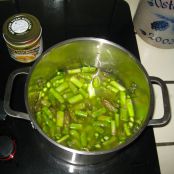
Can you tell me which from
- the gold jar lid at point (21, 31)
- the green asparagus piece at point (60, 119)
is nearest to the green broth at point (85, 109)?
the green asparagus piece at point (60, 119)

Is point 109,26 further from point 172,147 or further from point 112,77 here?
point 172,147

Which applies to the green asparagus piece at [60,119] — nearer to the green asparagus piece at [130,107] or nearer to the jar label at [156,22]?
the green asparagus piece at [130,107]

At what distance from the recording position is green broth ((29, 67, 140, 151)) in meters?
0.73

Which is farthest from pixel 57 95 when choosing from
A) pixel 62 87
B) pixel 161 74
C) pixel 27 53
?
pixel 161 74

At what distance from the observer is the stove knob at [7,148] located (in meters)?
0.66

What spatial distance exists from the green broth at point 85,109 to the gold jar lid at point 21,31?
0.36 ft

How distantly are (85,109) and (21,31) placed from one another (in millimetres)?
246

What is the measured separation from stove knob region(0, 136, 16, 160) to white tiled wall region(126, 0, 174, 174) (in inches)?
13.8

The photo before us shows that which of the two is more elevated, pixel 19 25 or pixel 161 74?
pixel 19 25

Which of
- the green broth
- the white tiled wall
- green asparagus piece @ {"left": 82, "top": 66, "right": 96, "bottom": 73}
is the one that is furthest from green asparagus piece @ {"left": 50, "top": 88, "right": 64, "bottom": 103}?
the white tiled wall

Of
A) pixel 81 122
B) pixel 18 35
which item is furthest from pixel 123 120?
pixel 18 35

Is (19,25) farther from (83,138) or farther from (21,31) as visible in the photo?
(83,138)

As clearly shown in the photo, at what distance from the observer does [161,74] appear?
848 millimetres

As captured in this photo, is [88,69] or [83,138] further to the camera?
[88,69]
